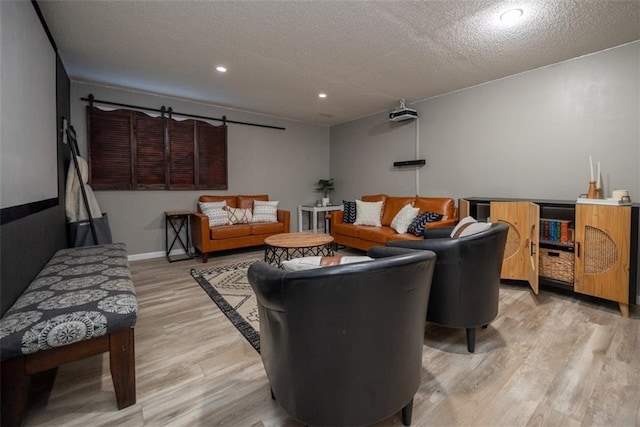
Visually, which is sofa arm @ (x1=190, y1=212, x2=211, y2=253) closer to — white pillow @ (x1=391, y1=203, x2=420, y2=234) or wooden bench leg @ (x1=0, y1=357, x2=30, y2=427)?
white pillow @ (x1=391, y1=203, x2=420, y2=234)

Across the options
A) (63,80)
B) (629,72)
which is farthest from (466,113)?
(63,80)

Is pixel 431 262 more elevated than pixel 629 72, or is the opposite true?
pixel 629 72

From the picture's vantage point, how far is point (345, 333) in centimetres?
98

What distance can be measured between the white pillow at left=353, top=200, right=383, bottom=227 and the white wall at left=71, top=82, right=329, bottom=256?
5.65 feet

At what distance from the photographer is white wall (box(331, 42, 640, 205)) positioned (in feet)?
8.58

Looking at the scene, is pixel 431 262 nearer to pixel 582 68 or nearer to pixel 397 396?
pixel 397 396

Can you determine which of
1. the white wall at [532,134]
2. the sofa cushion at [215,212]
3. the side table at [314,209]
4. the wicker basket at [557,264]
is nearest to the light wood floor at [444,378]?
the wicker basket at [557,264]

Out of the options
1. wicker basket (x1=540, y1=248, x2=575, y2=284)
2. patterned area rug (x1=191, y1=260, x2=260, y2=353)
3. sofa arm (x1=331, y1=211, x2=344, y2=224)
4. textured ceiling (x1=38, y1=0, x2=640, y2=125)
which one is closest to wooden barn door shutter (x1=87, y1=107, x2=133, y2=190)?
textured ceiling (x1=38, y1=0, x2=640, y2=125)

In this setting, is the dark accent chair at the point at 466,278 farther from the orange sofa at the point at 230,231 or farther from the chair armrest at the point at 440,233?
the orange sofa at the point at 230,231

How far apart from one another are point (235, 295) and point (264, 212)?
2.10m

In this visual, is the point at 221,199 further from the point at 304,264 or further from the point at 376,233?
the point at 304,264

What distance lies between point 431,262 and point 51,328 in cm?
157

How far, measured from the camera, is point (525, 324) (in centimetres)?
218

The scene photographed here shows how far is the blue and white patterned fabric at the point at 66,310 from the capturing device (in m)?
1.13
